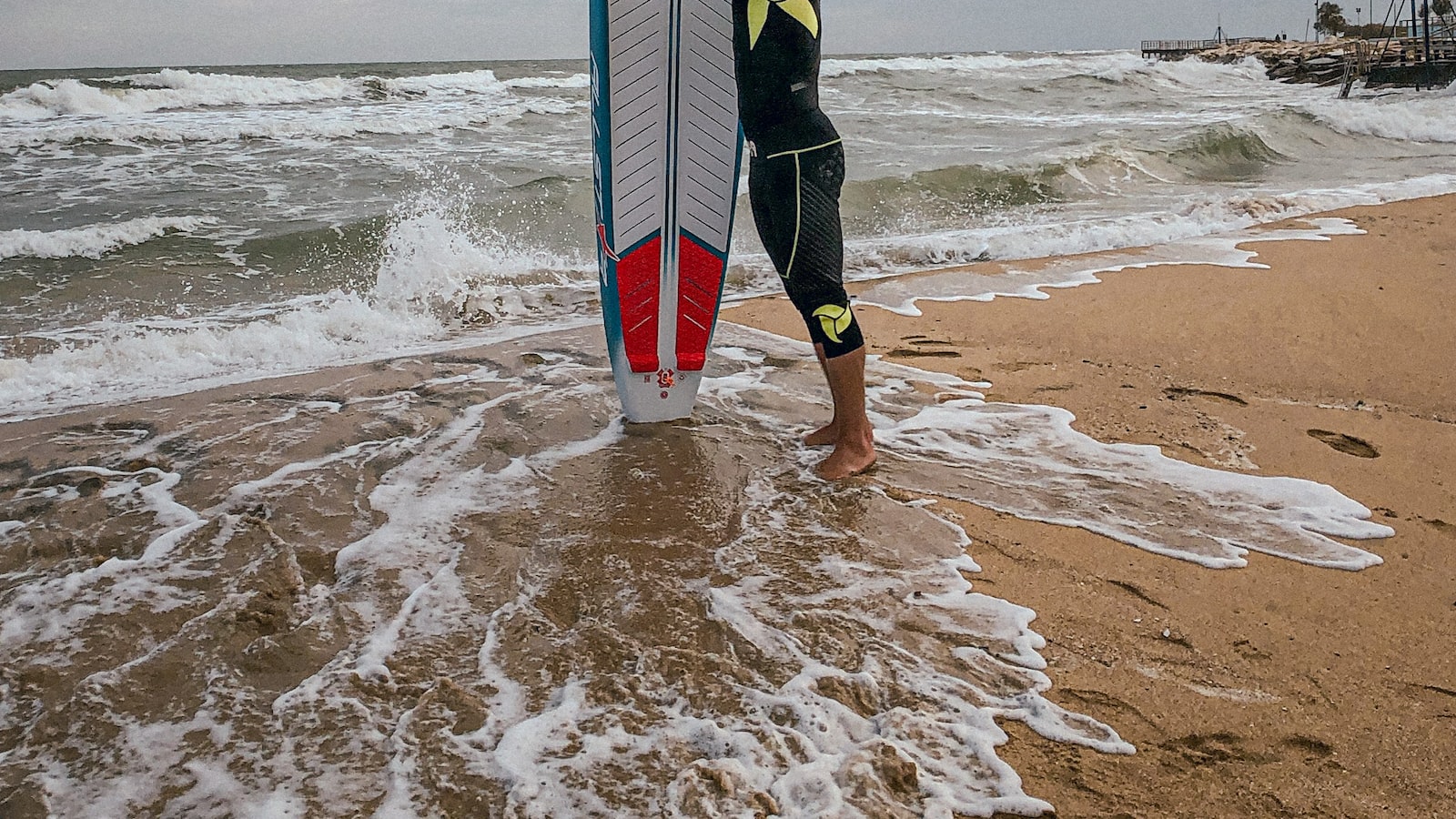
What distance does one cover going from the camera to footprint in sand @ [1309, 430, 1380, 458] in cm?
316

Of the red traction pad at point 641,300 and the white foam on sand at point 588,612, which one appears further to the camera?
the red traction pad at point 641,300

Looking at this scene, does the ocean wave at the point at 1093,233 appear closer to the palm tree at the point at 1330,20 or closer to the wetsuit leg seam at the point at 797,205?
the wetsuit leg seam at the point at 797,205

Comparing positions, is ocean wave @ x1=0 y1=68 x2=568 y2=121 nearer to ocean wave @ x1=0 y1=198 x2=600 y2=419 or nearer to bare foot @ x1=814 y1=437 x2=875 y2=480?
ocean wave @ x1=0 y1=198 x2=600 y2=419

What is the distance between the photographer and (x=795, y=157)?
309 centimetres

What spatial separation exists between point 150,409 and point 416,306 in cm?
183

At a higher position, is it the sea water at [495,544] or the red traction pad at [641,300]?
the red traction pad at [641,300]

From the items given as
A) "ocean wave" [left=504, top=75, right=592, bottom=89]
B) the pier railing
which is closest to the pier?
the pier railing

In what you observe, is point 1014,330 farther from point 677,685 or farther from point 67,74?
point 67,74

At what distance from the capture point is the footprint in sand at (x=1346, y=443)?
3160 mm

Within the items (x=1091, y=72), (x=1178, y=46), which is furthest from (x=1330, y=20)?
(x=1091, y=72)

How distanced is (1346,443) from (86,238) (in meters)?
7.76

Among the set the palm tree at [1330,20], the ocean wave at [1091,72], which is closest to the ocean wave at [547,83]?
the ocean wave at [1091,72]

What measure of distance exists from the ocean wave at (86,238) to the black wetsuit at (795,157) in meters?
5.74

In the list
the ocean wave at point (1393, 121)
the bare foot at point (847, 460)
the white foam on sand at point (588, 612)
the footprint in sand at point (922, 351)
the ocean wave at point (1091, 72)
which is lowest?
the white foam on sand at point (588, 612)
